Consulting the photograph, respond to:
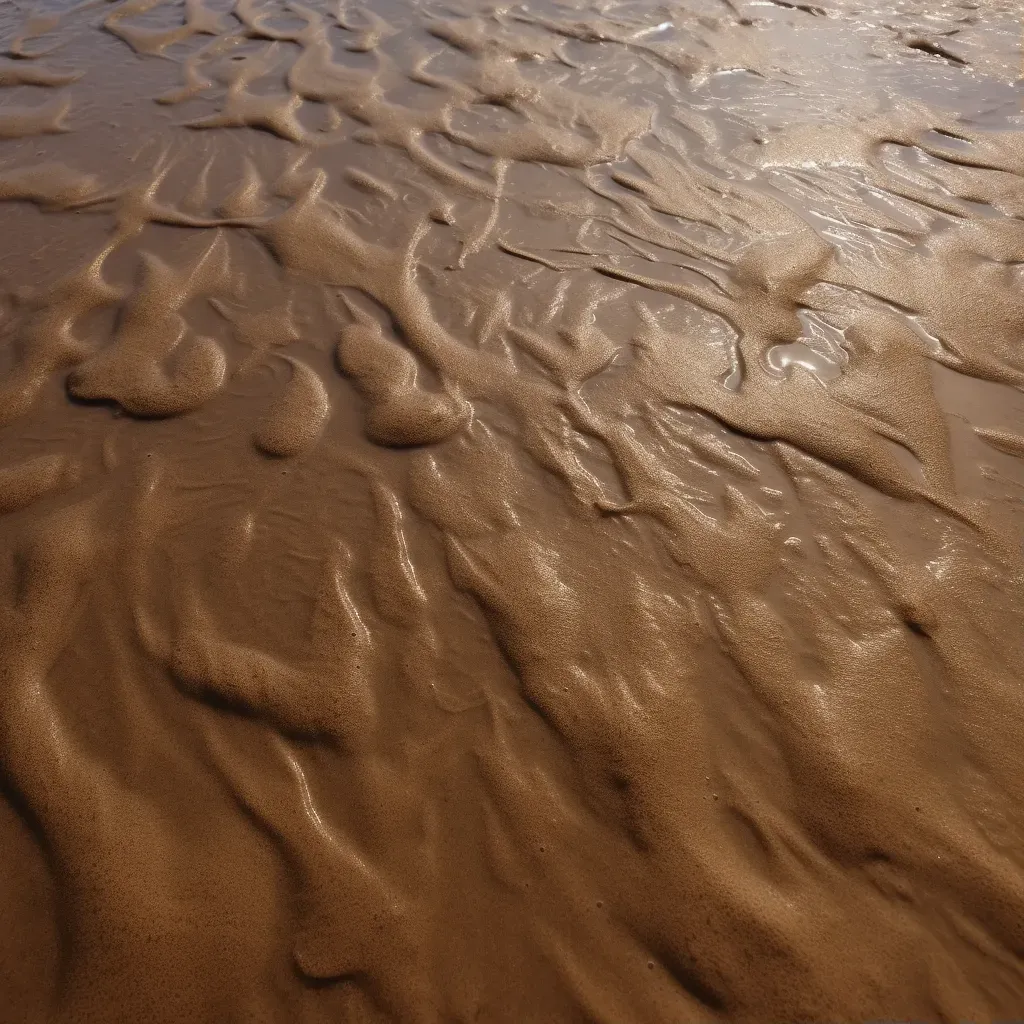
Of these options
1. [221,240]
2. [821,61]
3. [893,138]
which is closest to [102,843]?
[221,240]

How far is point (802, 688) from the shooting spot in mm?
1505

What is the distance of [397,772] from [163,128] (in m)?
3.71

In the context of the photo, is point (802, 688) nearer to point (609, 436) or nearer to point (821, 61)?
point (609, 436)

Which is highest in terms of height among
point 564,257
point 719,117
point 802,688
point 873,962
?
point 719,117

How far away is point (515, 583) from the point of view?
1.70 meters


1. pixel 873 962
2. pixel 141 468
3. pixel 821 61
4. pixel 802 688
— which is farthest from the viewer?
pixel 821 61

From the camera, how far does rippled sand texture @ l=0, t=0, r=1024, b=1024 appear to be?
4.03 ft

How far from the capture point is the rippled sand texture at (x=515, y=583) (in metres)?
1.23

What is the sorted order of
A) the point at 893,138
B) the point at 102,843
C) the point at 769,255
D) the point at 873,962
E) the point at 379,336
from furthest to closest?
1. the point at 893,138
2. the point at 769,255
3. the point at 379,336
4. the point at 102,843
5. the point at 873,962

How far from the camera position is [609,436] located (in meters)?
2.02

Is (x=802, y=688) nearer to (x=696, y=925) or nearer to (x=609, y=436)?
(x=696, y=925)

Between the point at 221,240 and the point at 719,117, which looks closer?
the point at 221,240

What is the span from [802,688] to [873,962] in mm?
503

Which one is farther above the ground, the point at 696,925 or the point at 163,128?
the point at 163,128
